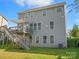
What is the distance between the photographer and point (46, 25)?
86.9 ft

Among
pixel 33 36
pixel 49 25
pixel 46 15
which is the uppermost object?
pixel 46 15

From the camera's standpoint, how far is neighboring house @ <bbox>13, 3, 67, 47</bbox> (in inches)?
983

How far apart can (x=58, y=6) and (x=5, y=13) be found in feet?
34.7

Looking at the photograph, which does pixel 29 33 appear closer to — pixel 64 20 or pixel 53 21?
pixel 53 21

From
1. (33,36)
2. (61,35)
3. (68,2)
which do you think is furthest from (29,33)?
(68,2)

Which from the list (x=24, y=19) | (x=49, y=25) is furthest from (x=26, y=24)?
(x=49, y=25)

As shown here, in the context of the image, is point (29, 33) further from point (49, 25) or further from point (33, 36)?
point (49, 25)

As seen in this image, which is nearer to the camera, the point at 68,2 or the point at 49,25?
the point at 68,2

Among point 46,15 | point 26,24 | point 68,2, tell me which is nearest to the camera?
point 68,2

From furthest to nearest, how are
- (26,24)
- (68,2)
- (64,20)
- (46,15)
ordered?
(26,24) → (46,15) → (64,20) → (68,2)

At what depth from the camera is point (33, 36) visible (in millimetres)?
27719

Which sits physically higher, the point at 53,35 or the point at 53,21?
the point at 53,21

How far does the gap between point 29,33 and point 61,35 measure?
19.2ft

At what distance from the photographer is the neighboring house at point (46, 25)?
81.9ft
